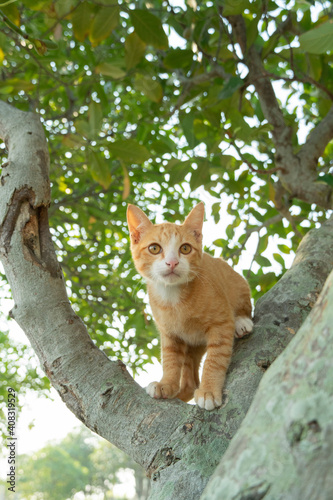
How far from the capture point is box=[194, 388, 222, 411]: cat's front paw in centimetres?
154

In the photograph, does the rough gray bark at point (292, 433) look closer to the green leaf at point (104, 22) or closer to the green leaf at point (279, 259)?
the green leaf at point (104, 22)

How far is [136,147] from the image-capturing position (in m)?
2.21

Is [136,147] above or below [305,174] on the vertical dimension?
below

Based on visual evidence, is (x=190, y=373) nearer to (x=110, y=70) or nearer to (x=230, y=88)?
A: (x=230, y=88)

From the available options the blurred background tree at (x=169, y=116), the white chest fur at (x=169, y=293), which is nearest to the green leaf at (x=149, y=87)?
the blurred background tree at (x=169, y=116)

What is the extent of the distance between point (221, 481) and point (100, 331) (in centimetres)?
370

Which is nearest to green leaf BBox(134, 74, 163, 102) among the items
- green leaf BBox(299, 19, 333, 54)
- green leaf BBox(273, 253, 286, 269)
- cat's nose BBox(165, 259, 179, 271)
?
cat's nose BBox(165, 259, 179, 271)

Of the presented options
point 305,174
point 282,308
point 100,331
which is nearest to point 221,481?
point 282,308

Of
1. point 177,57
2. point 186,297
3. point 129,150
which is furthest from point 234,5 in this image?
point 186,297

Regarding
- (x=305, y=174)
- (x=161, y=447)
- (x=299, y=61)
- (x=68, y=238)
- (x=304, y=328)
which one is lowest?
(x=161, y=447)

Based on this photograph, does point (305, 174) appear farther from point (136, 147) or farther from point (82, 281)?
point (82, 281)

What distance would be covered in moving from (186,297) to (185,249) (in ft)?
0.96

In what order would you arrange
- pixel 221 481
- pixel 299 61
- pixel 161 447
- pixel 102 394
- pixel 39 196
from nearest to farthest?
pixel 221 481 < pixel 161 447 < pixel 102 394 < pixel 39 196 < pixel 299 61

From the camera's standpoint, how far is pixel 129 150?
222 cm
